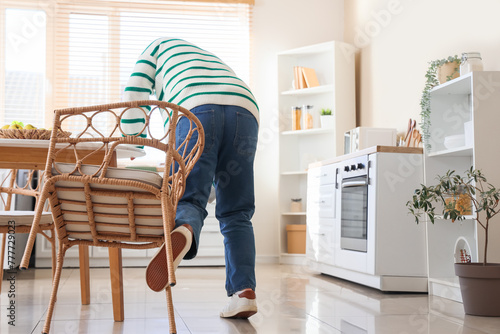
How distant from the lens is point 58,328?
203 cm

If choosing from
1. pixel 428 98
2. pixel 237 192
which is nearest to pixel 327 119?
pixel 428 98

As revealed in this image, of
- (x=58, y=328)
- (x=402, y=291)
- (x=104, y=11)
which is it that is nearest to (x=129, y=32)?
(x=104, y=11)

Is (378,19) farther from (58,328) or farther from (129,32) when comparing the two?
(58,328)

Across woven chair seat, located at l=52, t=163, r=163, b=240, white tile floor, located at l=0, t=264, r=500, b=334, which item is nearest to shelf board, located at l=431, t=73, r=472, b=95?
white tile floor, located at l=0, t=264, r=500, b=334

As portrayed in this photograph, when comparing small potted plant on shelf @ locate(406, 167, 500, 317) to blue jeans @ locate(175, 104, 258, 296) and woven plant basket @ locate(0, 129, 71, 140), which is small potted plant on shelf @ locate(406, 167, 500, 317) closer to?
blue jeans @ locate(175, 104, 258, 296)

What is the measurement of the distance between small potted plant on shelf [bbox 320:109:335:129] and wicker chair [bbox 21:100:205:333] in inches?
133

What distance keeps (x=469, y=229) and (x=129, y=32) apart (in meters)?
3.60

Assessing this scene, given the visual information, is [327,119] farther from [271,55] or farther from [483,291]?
[483,291]

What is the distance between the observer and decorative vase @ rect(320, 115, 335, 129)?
514 cm

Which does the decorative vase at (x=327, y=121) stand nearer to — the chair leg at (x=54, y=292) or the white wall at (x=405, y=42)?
the white wall at (x=405, y=42)

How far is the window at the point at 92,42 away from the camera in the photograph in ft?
17.3

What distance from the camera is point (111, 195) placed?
5.63ft

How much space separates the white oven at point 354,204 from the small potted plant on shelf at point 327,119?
53.2 inches

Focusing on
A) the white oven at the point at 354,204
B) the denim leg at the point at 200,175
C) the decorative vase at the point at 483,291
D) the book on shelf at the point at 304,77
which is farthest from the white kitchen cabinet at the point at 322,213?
the denim leg at the point at 200,175
